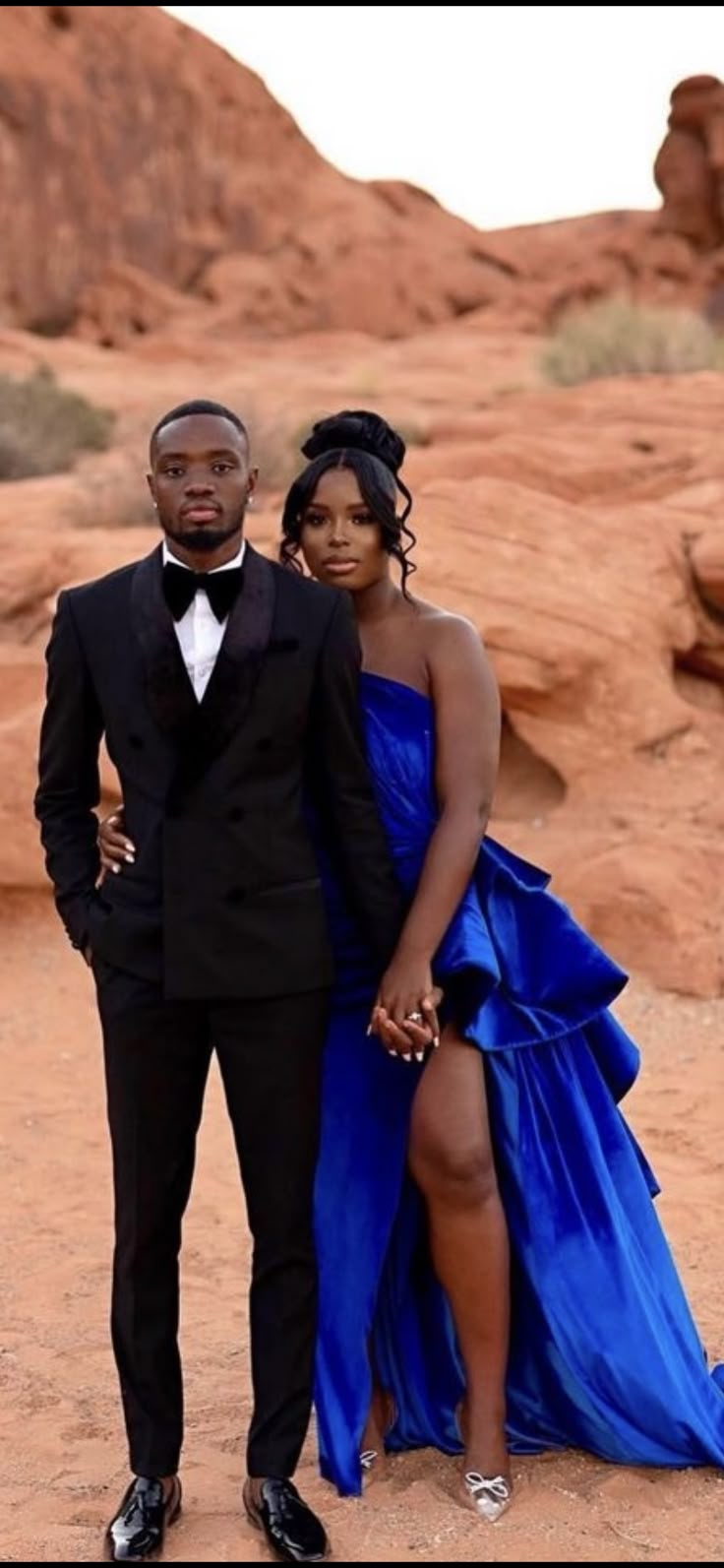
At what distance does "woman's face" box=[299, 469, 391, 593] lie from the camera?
10.7 feet

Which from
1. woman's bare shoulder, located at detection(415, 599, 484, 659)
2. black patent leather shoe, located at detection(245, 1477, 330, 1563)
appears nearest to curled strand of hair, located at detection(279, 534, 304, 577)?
woman's bare shoulder, located at detection(415, 599, 484, 659)

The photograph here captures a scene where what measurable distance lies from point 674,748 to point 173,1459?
5844 mm

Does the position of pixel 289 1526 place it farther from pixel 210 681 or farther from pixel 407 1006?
pixel 210 681

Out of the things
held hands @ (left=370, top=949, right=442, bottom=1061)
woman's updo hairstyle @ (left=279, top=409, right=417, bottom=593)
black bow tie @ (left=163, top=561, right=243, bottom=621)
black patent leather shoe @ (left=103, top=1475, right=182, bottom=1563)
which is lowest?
black patent leather shoe @ (left=103, top=1475, right=182, bottom=1563)

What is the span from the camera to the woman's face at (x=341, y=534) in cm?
326

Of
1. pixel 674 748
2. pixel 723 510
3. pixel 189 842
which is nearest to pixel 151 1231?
pixel 189 842

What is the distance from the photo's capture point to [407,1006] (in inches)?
123

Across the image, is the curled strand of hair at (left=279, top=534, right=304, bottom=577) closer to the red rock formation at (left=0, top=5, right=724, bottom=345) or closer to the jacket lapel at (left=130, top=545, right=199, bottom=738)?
the jacket lapel at (left=130, top=545, right=199, bottom=738)

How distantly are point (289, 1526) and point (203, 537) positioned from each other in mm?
1755

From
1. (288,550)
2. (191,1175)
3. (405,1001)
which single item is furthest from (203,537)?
(191,1175)

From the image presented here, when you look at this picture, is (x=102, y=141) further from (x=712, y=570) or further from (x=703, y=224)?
(x=712, y=570)

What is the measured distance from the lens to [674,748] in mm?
8648

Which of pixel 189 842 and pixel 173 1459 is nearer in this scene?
pixel 189 842

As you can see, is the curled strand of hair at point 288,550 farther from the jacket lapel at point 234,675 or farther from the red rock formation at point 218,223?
the red rock formation at point 218,223
